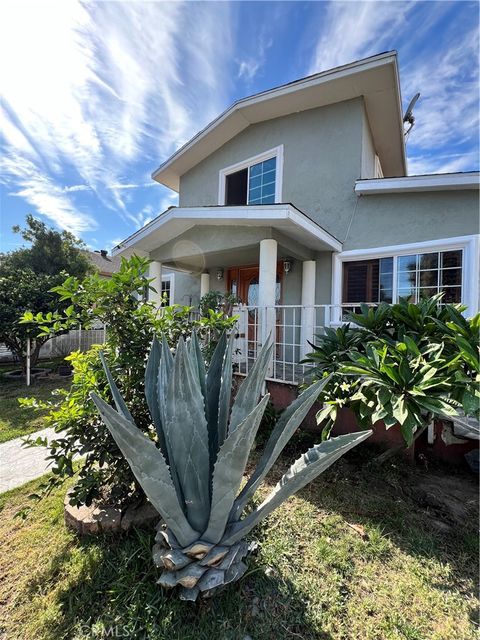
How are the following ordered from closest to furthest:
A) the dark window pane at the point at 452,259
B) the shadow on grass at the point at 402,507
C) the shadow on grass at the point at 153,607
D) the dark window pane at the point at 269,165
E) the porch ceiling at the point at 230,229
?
1. the shadow on grass at the point at 153,607
2. the shadow on grass at the point at 402,507
3. the porch ceiling at the point at 230,229
4. the dark window pane at the point at 452,259
5. the dark window pane at the point at 269,165

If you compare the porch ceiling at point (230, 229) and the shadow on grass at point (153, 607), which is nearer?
the shadow on grass at point (153, 607)

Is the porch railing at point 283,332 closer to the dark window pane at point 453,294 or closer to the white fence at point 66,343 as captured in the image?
the dark window pane at point 453,294

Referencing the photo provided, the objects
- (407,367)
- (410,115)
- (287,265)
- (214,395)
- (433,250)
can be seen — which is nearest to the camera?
(214,395)

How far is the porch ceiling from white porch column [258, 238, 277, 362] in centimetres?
24

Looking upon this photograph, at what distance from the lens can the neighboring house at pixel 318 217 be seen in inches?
203

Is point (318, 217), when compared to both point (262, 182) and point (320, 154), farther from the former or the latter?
point (262, 182)

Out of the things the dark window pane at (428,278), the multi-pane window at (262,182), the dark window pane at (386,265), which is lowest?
the dark window pane at (428,278)

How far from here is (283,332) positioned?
19.9 feet

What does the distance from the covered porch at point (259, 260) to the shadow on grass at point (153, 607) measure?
109 inches

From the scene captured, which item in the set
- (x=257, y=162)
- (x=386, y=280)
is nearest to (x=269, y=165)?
(x=257, y=162)

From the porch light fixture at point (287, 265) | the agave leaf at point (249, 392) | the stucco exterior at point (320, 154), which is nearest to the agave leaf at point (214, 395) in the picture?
the agave leaf at point (249, 392)

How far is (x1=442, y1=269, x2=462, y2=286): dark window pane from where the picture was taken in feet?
16.7

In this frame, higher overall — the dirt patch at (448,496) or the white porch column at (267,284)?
the white porch column at (267,284)

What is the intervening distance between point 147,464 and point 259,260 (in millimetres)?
5098
